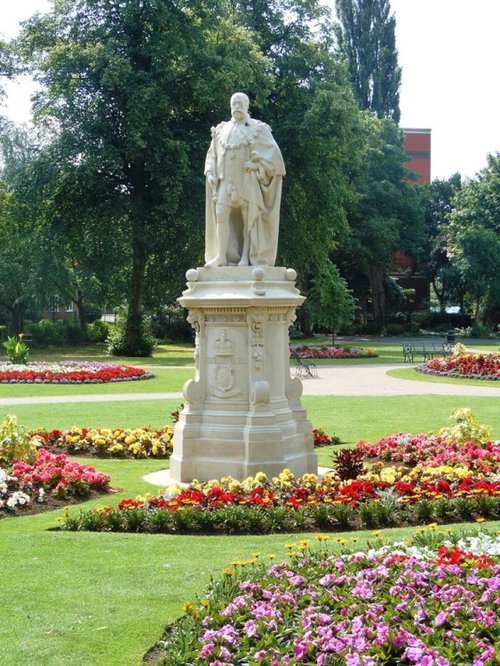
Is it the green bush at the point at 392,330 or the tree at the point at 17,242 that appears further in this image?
the green bush at the point at 392,330

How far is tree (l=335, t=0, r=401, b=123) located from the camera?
200 feet

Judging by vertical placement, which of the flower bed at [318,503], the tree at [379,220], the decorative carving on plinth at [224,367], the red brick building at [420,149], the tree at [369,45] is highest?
the tree at [369,45]

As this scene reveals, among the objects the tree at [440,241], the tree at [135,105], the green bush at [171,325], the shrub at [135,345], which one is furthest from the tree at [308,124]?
the tree at [440,241]

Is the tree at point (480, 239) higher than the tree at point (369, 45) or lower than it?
lower

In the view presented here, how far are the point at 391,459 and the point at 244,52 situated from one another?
2532cm

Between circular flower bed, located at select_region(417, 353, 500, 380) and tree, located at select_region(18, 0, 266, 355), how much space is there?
1034cm

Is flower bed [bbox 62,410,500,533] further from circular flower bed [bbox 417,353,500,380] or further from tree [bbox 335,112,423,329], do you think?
tree [bbox 335,112,423,329]

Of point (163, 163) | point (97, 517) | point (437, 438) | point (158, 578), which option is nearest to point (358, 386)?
point (437, 438)

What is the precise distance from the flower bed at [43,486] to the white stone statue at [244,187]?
9.39 ft

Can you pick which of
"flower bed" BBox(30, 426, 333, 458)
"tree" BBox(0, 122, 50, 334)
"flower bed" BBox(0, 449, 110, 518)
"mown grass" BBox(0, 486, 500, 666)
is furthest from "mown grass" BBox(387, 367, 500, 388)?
"mown grass" BBox(0, 486, 500, 666)

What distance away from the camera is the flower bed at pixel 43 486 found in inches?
370

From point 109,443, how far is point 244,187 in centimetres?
418

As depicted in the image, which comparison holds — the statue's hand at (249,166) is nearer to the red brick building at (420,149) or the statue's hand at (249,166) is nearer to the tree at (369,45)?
the tree at (369,45)

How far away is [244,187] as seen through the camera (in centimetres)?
1093
